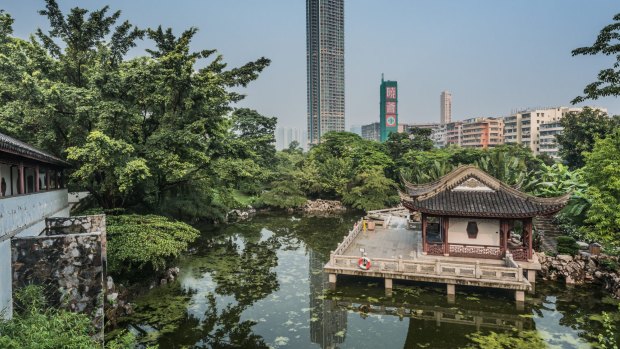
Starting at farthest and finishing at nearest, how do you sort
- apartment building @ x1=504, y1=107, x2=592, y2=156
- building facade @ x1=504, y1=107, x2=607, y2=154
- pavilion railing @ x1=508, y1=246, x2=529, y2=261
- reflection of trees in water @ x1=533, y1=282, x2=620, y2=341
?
apartment building @ x1=504, y1=107, x2=592, y2=156 → building facade @ x1=504, y1=107, x2=607, y2=154 → pavilion railing @ x1=508, y1=246, x2=529, y2=261 → reflection of trees in water @ x1=533, y1=282, x2=620, y2=341

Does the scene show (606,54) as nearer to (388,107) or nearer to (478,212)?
(478,212)

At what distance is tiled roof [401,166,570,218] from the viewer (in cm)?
1606

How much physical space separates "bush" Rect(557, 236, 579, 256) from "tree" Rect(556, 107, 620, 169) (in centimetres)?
2080

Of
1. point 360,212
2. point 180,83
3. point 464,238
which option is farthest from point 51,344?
point 360,212

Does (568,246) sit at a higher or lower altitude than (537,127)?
lower

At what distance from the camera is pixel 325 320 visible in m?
13.8

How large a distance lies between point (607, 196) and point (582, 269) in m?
3.53

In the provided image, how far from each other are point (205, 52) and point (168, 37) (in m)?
1.86

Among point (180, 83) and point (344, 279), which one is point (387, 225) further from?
point (180, 83)

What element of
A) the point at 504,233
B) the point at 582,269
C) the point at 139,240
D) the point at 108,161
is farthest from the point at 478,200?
the point at 108,161

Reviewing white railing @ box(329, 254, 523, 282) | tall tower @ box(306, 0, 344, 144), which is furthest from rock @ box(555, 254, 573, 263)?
A: tall tower @ box(306, 0, 344, 144)

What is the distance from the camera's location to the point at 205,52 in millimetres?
20359

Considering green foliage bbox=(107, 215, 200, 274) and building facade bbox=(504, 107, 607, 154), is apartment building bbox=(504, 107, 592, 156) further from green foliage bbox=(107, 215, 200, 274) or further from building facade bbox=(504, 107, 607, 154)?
green foliage bbox=(107, 215, 200, 274)

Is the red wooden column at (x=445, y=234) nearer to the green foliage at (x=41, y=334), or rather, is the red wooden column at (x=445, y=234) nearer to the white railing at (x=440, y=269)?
the white railing at (x=440, y=269)
